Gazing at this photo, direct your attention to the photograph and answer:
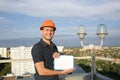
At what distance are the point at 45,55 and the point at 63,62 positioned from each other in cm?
16

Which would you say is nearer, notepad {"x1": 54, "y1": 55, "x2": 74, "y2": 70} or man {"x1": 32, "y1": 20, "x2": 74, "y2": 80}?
man {"x1": 32, "y1": 20, "x2": 74, "y2": 80}

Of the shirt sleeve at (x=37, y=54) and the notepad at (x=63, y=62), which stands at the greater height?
the shirt sleeve at (x=37, y=54)

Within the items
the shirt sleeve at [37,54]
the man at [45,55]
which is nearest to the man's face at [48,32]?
the man at [45,55]

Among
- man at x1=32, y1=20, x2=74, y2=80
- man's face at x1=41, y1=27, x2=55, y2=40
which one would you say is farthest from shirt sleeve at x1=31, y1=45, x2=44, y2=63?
man's face at x1=41, y1=27, x2=55, y2=40

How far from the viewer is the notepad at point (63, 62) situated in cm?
190

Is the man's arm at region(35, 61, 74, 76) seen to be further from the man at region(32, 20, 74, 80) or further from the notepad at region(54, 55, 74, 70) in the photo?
the notepad at region(54, 55, 74, 70)

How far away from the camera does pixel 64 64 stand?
1.91 m

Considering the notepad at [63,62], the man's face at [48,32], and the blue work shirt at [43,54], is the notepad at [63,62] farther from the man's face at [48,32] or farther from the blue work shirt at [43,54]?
the man's face at [48,32]

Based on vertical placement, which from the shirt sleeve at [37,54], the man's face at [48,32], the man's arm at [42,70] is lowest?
the man's arm at [42,70]

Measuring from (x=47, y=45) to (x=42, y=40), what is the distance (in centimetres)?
5

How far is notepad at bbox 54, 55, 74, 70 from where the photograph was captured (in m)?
1.90

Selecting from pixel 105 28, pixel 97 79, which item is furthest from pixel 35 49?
pixel 105 28

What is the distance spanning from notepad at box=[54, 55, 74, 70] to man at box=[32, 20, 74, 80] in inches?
1.3

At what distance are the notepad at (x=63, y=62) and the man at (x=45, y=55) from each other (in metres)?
0.03
